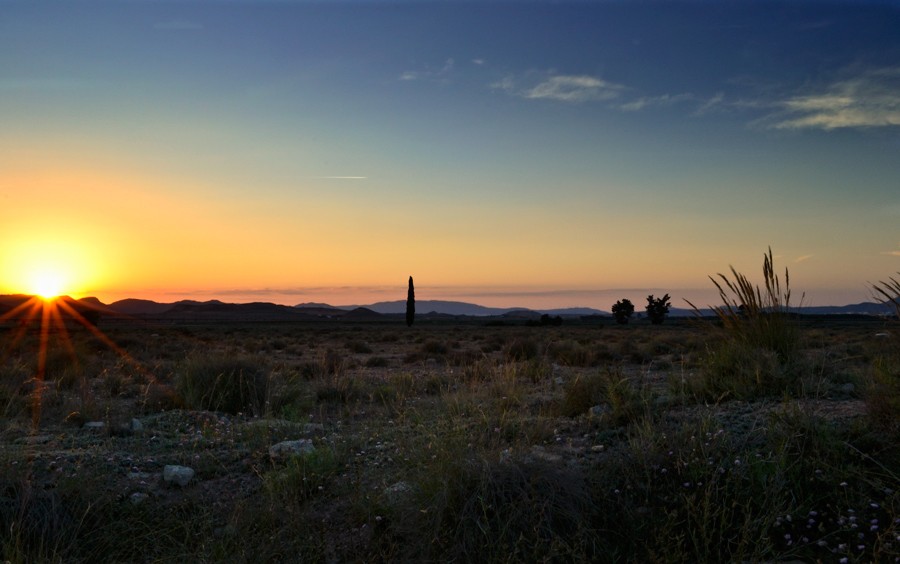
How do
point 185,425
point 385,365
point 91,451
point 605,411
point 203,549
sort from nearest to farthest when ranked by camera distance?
point 203,549 < point 91,451 < point 605,411 < point 185,425 < point 385,365

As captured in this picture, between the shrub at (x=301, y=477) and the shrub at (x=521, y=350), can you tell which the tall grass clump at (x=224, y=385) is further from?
the shrub at (x=521, y=350)

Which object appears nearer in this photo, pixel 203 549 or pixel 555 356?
pixel 203 549

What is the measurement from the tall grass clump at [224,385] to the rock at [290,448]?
3239mm

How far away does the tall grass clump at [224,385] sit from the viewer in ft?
31.9

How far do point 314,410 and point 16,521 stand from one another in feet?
17.2

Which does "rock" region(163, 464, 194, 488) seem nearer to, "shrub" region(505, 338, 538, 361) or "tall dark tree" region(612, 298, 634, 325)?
"shrub" region(505, 338, 538, 361)

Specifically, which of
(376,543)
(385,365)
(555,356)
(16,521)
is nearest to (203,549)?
(376,543)

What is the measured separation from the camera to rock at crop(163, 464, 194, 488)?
5402 mm

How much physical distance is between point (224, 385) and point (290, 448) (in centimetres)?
455

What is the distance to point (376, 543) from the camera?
4188 millimetres

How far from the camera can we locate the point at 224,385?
10094 mm

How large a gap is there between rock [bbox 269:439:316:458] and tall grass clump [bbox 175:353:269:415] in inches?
128

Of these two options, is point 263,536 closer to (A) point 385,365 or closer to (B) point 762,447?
→ (B) point 762,447

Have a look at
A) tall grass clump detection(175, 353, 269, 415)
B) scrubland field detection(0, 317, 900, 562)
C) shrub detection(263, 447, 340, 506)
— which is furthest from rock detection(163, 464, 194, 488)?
tall grass clump detection(175, 353, 269, 415)
